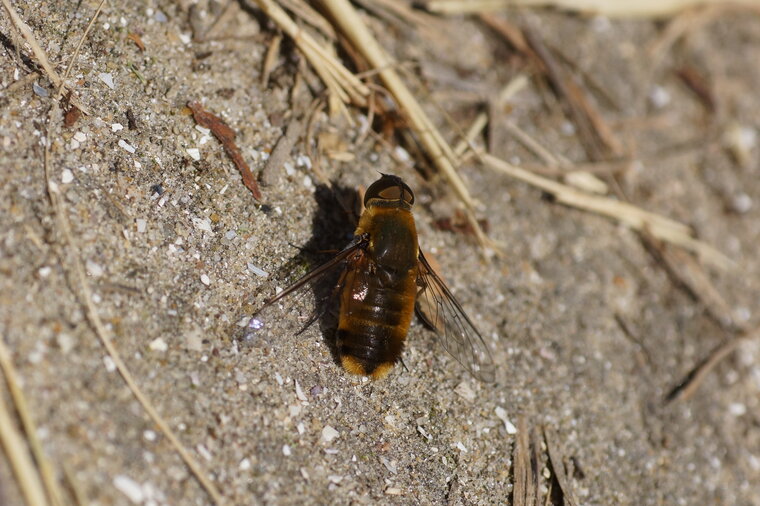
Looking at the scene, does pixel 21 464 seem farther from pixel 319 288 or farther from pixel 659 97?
pixel 659 97

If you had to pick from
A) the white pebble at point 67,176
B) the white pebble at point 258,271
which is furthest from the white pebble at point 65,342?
the white pebble at point 258,271

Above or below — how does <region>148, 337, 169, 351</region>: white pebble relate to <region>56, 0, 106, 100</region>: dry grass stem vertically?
below

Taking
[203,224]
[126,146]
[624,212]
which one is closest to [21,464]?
[203,224]

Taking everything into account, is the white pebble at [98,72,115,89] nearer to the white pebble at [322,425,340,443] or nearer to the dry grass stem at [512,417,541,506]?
the white pebble at [322,425,340,443]

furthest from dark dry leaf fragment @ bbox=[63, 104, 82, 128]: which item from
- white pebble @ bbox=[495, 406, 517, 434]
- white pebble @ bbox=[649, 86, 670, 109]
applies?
white pebble @ bbox=[649, 86, 670, 109]

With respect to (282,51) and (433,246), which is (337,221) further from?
(282,51)

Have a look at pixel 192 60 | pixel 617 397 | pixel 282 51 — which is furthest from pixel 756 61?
pixel 192 60

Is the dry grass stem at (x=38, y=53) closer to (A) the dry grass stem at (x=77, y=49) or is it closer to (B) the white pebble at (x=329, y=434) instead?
(A) the dry grass stem at (x=77, y=49)
